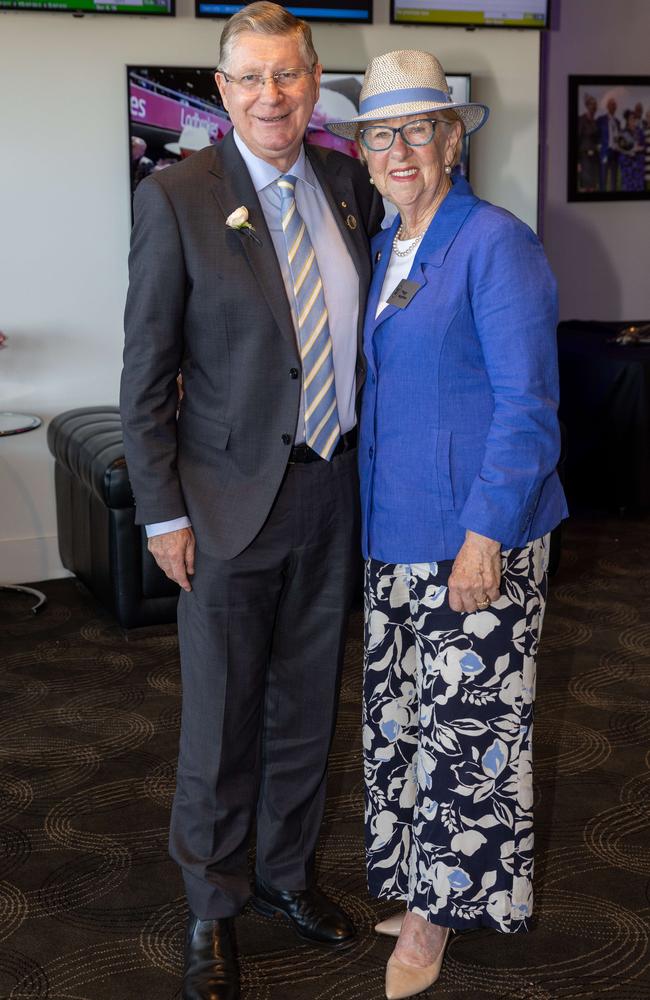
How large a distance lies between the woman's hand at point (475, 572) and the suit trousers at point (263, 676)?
0.97 feet

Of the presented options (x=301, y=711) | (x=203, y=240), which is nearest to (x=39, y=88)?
(x=203, y=240)

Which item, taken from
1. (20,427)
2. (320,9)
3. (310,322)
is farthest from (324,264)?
(320,9)

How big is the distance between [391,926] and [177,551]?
3.09 ft

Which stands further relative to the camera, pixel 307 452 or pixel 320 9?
pixel 320 9

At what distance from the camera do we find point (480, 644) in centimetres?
204

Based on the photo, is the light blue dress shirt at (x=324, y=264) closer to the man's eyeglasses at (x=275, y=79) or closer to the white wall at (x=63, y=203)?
the man's eyeglasses at (x=275, y=79)

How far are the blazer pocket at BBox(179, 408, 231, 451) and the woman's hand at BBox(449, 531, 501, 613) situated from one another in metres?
0.48

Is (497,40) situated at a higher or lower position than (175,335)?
higher

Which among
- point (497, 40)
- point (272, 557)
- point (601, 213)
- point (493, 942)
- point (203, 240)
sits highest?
point (497, 40)

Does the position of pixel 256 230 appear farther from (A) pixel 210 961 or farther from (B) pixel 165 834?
(B) pixel 165 834

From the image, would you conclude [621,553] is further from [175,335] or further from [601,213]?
[175,335]

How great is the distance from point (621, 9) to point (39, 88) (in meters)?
4.03

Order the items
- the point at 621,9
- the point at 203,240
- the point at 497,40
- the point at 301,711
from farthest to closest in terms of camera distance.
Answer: the point at 621,9
the point at 497,40
the point at 301,711
the point at 203,240

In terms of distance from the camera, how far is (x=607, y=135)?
6.93 meters
